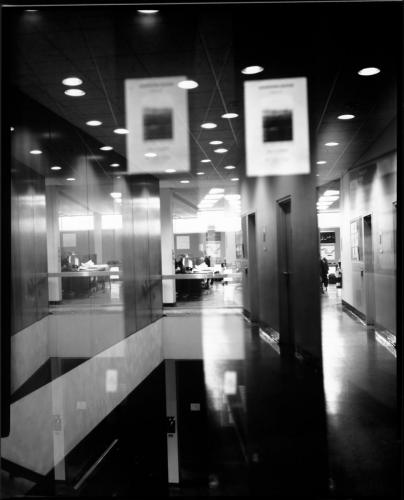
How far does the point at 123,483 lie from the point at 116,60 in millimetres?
6046

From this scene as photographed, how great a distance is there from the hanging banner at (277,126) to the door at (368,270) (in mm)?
3341

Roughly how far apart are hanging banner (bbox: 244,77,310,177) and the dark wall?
7.42ft

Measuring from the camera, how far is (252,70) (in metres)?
4.32

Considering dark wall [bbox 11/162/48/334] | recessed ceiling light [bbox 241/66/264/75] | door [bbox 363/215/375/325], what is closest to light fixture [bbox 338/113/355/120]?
recessed ceiling light [bbox 241/66/264/75]

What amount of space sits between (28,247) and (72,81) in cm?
179

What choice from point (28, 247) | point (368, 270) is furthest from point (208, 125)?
point (368, 270)

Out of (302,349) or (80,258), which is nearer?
(302,349)

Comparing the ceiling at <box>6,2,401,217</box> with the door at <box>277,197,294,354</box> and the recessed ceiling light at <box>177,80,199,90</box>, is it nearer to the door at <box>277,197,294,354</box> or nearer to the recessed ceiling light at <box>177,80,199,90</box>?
the recessed ceiling light at <box>177,80,199,90</box>

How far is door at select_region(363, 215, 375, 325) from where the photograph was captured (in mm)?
6558

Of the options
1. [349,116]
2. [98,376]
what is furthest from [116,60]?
[98,376]

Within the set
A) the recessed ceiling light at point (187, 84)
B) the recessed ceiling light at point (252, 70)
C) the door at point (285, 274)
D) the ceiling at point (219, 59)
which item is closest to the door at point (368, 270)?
the ceiling at point (219, 59)

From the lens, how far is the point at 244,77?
14.6ft

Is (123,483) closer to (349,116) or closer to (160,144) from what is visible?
(160,144)

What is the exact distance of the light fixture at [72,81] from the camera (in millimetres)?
4406
